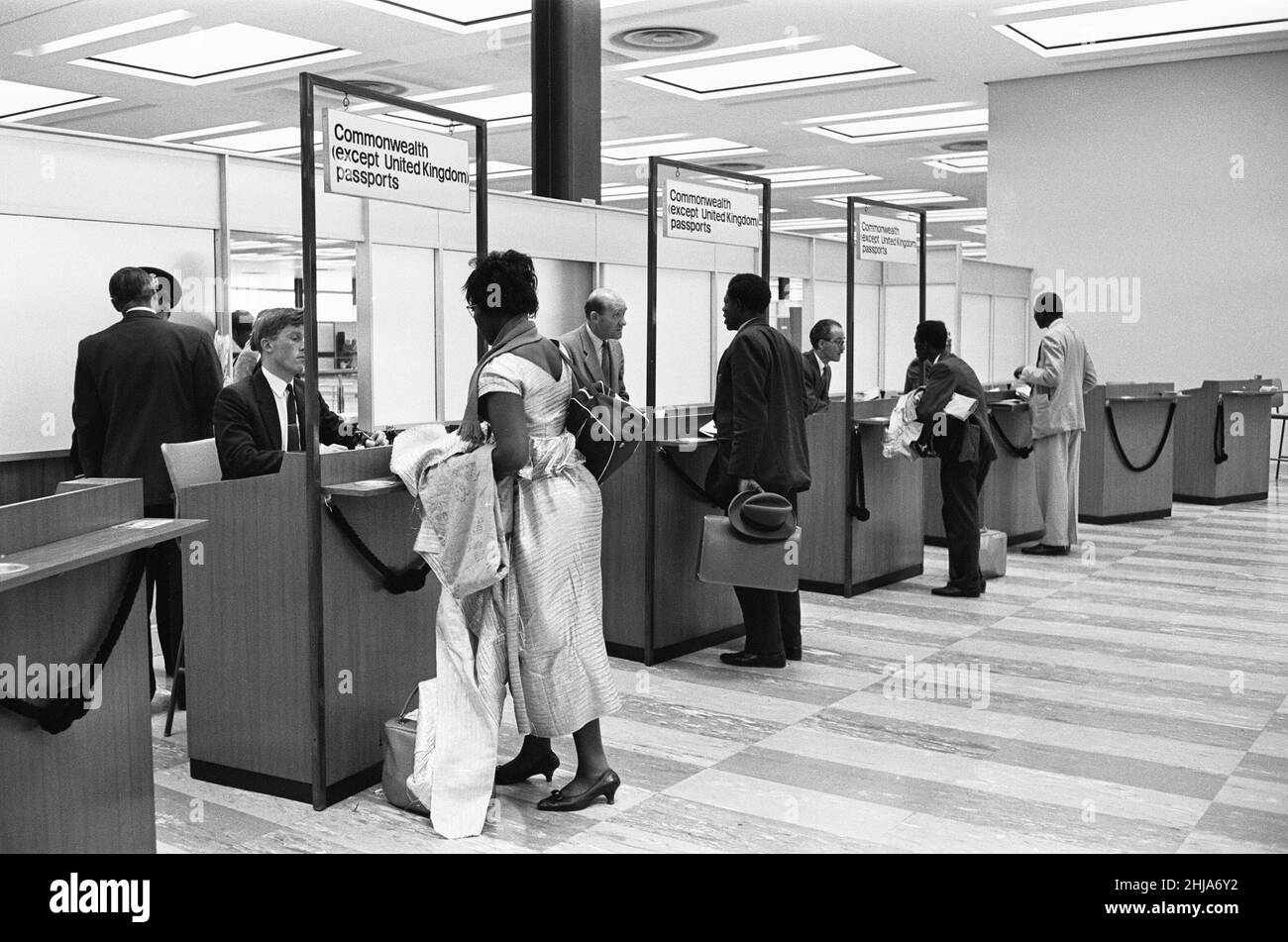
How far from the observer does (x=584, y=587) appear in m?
3.43

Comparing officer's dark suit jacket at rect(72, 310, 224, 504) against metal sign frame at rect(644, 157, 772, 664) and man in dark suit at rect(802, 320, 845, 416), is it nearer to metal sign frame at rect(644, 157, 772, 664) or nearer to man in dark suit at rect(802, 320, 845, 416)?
metal sign frame at rect(644, 157, 772, 664)

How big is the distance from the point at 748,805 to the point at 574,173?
5128mm

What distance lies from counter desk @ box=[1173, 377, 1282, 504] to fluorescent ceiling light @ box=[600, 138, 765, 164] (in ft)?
23.6

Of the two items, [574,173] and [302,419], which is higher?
[574,173]

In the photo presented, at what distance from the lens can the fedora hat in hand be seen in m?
4.69

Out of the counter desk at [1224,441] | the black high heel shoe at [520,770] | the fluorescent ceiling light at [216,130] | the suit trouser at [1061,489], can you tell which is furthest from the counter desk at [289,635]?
the fluorescent ceiling light at [216,130]

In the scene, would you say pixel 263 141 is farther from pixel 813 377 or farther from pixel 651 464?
pixel 651 464

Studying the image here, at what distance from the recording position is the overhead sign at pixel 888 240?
6.51 m

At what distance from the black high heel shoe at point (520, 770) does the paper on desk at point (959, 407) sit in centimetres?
346

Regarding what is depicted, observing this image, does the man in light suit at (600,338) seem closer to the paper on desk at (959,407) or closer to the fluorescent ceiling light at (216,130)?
the paper on desk at (959,407)

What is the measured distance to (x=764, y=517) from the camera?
4.69m

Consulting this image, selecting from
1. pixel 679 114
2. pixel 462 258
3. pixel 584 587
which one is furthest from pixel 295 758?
pixel 679 114

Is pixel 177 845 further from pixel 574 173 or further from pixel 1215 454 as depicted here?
pixel 1215 454
